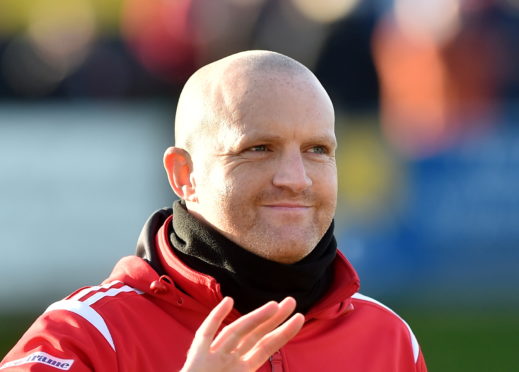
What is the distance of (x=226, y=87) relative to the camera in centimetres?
317

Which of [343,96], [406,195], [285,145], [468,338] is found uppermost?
[285,145]

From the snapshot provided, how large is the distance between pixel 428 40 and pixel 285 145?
553 cm

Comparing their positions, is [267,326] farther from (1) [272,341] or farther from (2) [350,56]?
(2) [350,56]

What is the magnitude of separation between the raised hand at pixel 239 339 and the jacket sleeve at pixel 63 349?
1.16 feet

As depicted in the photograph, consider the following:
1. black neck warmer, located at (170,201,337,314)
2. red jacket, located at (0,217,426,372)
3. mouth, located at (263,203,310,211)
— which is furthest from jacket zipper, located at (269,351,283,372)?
mouth, located at (263,203,310,211)

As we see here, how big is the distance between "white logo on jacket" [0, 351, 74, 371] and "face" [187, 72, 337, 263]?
1.90 ft

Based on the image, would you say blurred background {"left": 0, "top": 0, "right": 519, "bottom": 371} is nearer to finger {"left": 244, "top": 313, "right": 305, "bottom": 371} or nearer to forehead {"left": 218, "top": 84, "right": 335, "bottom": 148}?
forehead {"left": 218, "top": 84, "right": 335, "bottom": 148}

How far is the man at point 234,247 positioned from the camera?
3.01 meters

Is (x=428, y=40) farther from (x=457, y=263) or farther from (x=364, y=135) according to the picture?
(x=457, y=263)

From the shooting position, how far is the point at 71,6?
909 centimetres

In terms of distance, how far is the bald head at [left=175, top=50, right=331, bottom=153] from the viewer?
10.3ft

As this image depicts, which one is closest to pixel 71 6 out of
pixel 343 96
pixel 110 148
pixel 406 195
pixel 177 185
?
pixel 110 148

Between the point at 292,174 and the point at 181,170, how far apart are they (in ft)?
1.38

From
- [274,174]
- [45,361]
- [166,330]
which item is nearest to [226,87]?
[274,174]
